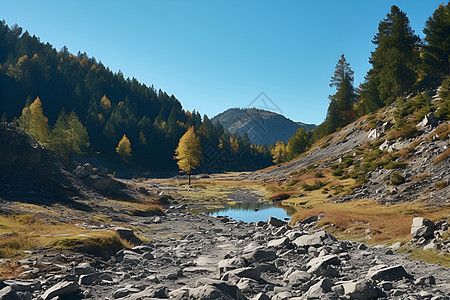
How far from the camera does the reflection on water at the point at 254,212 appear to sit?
1470 inches

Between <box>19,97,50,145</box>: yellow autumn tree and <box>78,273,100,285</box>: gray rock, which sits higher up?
<box>19,97,50,145</box>: yellow autumn tree

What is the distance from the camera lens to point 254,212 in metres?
42.8

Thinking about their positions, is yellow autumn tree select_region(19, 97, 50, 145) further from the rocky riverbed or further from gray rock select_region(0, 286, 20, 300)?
gray rock select_region(0, 286, 20, 300)

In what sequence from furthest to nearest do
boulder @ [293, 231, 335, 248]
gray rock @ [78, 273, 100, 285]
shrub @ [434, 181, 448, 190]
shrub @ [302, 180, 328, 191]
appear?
1. shrub @ [302, 180, 328, 191]
2. shrub @ [434, 181, 448, 190]
3. boulder @ [293, 231, 335, 248]
4. gray rock @ [78, 273, 100, 285]

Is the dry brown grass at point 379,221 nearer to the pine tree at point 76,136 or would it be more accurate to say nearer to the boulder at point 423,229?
the boulder at point 423,229

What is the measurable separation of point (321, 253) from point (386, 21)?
85045 mm

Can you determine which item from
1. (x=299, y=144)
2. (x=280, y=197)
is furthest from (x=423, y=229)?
(x=299, y=144)

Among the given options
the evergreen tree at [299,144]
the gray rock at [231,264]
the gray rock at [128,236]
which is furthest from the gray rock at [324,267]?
the evergreen tree at [299,144]

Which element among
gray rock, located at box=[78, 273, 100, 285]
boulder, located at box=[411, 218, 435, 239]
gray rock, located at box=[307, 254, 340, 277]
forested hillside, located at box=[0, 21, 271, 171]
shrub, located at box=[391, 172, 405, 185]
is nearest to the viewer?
gray rock, located at box=[78, 273, 100, 285]

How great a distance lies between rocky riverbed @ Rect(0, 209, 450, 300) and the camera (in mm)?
8641

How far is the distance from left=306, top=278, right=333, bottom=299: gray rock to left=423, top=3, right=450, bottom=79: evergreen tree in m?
76.5

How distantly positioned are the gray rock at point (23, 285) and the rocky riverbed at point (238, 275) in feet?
0.09

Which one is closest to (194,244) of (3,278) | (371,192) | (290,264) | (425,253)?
(290,264)

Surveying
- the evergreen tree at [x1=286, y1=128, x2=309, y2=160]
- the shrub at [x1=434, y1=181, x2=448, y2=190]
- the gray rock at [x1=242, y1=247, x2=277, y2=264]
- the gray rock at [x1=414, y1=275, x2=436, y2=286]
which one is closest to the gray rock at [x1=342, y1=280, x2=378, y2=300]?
the gray rock at [x1=414, y1=275, x2=436, y2=286]
